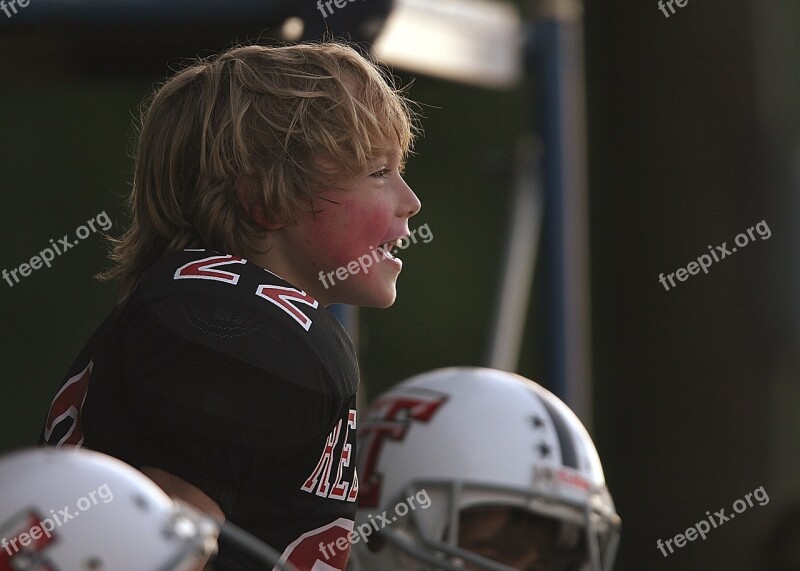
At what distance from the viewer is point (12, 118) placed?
3756 millimetres

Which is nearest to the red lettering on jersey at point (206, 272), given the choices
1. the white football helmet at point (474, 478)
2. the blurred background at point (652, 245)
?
the white football helmet at point (474, 478)

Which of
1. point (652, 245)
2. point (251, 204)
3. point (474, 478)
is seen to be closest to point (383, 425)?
point (474, 478)

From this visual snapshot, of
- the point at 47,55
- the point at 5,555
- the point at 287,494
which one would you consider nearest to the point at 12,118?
the point at 47,55

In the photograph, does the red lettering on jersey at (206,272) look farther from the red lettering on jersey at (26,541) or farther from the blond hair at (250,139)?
the red lettering on jersey at (26,541)

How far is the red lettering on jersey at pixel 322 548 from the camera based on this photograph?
4.33 ft

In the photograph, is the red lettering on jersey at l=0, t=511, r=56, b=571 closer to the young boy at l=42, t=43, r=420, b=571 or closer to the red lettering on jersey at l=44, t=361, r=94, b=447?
the young boy at l=42, t=43, r=420, b=571

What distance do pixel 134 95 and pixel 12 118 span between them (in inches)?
16.2

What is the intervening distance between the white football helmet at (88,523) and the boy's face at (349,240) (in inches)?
19.3

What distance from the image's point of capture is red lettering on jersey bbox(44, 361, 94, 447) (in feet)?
4.39

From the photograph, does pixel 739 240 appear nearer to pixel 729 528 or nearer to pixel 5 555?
pixel 729 528

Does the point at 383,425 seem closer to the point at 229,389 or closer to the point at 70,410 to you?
the point at 70,410

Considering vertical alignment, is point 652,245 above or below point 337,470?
below

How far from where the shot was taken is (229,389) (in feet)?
3.73

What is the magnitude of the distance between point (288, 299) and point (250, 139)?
25cm
